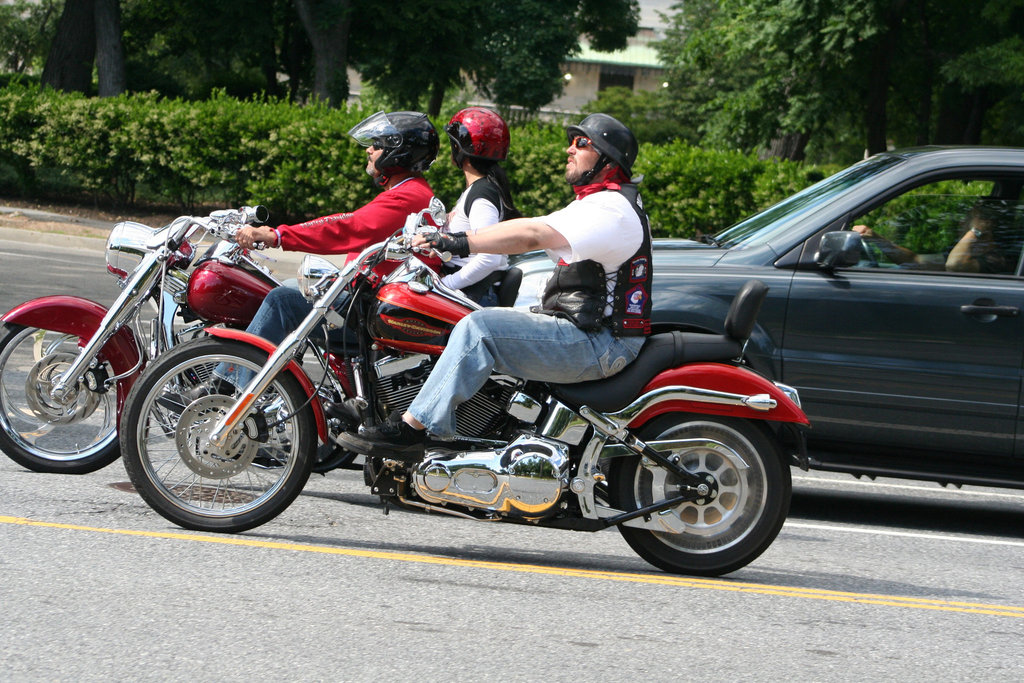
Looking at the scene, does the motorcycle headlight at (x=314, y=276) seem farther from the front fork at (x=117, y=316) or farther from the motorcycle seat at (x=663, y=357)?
the motorcycle seat at (x=663, y=357)

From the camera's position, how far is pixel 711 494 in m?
4.90

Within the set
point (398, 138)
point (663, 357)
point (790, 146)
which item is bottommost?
point (663, 357)

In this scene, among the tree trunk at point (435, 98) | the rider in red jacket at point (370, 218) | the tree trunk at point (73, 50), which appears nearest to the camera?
the rider in red jacket at point (370, 218)

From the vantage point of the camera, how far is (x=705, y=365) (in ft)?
16.0

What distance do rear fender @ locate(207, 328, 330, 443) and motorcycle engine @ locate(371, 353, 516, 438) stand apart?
0.27 metres

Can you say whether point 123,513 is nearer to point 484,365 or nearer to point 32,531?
point 32,531

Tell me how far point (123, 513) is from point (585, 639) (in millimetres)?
2250

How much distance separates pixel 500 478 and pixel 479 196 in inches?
68.3

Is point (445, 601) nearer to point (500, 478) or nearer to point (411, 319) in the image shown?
point (500, 478)

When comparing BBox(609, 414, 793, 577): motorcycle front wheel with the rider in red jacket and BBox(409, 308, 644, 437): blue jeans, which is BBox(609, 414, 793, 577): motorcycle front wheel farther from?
the rider in red jacket

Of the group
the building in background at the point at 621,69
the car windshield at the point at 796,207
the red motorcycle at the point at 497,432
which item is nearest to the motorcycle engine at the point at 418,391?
the red motorcycle at the point at 497,432

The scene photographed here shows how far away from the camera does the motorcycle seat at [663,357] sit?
4824 millimetres

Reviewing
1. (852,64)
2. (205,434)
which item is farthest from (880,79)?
(205,434)

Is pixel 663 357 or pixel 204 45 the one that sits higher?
pixel 204 45
